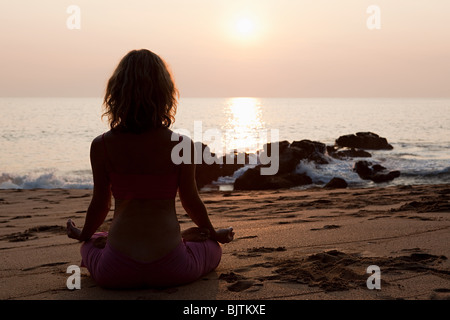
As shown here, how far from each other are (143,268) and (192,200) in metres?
0.57

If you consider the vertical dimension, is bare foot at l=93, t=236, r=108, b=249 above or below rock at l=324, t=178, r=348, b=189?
above

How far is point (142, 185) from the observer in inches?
135

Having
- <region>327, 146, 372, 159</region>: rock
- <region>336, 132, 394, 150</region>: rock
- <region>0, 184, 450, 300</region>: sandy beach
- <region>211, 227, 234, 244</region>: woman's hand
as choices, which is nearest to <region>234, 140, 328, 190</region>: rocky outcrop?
<region>327, 146, 372, 159</region>: rock

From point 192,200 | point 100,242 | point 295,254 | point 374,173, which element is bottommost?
point 374,173

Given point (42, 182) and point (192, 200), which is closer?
point (192, 200)

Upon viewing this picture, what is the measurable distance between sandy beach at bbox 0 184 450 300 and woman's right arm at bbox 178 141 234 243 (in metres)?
0.31

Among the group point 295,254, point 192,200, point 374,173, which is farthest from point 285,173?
point 192,200

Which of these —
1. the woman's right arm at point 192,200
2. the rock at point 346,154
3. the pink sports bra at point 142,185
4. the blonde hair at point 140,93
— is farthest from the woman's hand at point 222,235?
the rock at point 346,154

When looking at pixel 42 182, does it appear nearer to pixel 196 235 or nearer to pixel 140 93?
pixel 196 235

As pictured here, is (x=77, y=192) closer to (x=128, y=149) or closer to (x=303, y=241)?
(x=303, y=241)

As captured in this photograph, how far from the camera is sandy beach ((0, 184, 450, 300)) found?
11.3 ft

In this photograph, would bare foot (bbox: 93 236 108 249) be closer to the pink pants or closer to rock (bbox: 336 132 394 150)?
the pink pants

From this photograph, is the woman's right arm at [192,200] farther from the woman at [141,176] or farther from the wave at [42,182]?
the wave at [42,182]
